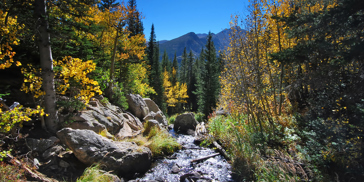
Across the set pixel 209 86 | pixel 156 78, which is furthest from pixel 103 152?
pixel 156 78

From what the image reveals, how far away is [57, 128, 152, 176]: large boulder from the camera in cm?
459

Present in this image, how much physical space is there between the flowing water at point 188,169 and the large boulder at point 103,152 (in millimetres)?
506

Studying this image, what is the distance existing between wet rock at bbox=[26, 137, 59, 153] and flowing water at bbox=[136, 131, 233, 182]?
2.69 m

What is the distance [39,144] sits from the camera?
175 inches

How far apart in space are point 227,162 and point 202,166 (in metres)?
0.93

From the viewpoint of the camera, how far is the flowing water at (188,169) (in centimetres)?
539

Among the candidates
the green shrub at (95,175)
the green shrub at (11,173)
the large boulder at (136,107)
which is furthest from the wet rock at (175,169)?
the large boulder at (136,107)

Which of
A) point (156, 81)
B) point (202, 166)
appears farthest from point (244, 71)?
point (156, 81)

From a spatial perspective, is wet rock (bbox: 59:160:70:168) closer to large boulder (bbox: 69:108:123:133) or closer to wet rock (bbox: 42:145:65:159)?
wet rock (bbox: 42:145:65:159)

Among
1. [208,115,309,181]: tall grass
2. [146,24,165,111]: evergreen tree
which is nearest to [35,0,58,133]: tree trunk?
[208,115,309,181]: tall grass

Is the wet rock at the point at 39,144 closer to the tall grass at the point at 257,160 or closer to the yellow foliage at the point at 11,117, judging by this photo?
the yellow foliage at the point at 11,117

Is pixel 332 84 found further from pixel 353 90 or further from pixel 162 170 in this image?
pixel 162 170

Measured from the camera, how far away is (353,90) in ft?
9.73

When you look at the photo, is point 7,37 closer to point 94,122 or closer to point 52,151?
point 52,151
